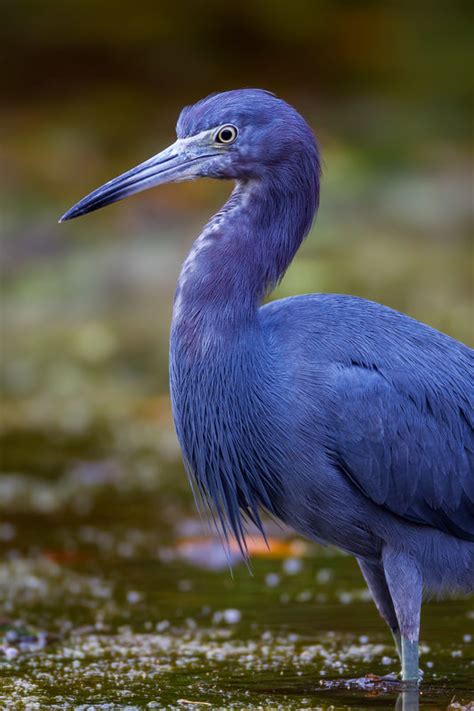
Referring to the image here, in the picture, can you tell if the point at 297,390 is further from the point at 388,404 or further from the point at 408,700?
the point at 408,700

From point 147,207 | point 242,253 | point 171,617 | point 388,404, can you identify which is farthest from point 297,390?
point 147,207

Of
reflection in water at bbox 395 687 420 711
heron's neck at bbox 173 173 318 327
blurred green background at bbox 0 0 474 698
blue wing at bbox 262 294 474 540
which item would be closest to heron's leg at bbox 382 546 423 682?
reflection in water at bbox 395 687 420 711

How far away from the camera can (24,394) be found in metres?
13.7

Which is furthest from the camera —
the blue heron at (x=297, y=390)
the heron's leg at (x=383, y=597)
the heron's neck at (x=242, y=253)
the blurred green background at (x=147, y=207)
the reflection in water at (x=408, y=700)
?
the blurred green background at (x=147, y=207)

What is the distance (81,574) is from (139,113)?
58.3ft

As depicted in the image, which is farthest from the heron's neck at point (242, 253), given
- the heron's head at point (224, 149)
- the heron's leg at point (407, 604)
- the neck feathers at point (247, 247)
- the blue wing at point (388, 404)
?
the heron's leg at point (407, 604)

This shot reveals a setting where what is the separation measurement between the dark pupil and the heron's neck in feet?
0.74

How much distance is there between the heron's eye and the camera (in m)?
5.91

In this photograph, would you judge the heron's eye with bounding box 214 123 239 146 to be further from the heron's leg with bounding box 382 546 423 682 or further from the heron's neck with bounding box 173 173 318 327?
the heron's leg with bounding box 382 546 423 682

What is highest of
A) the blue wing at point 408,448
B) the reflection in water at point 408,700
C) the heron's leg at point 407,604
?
the blue wing at point 408,448

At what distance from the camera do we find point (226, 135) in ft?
19.5

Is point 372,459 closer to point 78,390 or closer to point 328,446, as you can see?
point 328,446

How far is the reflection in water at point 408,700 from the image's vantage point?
5305 mm

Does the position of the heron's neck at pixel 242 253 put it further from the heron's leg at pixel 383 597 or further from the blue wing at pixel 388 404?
the heron's leg at pixel 383 597
